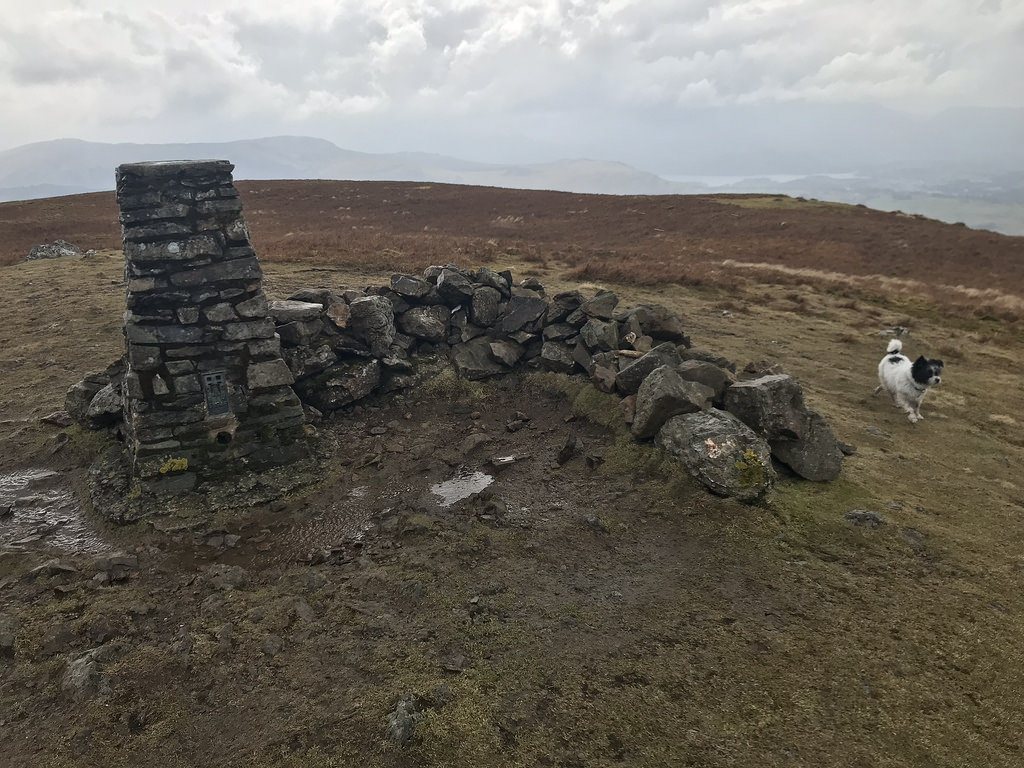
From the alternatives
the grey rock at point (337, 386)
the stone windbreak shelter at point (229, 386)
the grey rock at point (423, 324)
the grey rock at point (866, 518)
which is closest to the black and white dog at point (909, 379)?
the stone windbreak shelter at point (229, 386)

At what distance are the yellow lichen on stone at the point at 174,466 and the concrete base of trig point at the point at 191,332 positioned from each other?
2 centimetres

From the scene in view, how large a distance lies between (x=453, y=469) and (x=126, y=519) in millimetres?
4739

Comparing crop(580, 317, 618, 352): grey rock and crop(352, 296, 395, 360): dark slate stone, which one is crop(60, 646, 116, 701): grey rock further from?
crop(580, 317, 618, 352): grey rock

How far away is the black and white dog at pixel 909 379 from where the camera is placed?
10.7 metres

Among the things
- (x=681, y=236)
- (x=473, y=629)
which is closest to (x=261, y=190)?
(x=681, y=236)

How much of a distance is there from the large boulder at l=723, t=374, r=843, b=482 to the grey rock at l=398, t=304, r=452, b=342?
6648mm

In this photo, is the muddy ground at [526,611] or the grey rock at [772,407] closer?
the muddy ground at [526,611]

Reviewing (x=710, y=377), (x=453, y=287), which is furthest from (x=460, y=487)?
(x=453, y=287)

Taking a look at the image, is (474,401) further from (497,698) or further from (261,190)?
(261,190)

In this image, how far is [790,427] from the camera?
8.12 meters

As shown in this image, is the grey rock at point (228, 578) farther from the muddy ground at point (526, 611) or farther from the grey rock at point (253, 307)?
the grey rock at point (253, 307)

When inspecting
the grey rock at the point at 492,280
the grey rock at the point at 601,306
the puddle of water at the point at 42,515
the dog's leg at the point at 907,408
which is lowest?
the puddle of water at the point at 42,515

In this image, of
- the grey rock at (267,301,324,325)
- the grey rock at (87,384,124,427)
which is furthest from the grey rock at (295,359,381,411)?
the grey rock at (87,384,124,427)

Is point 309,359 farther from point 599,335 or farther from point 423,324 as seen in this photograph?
point 599,335
